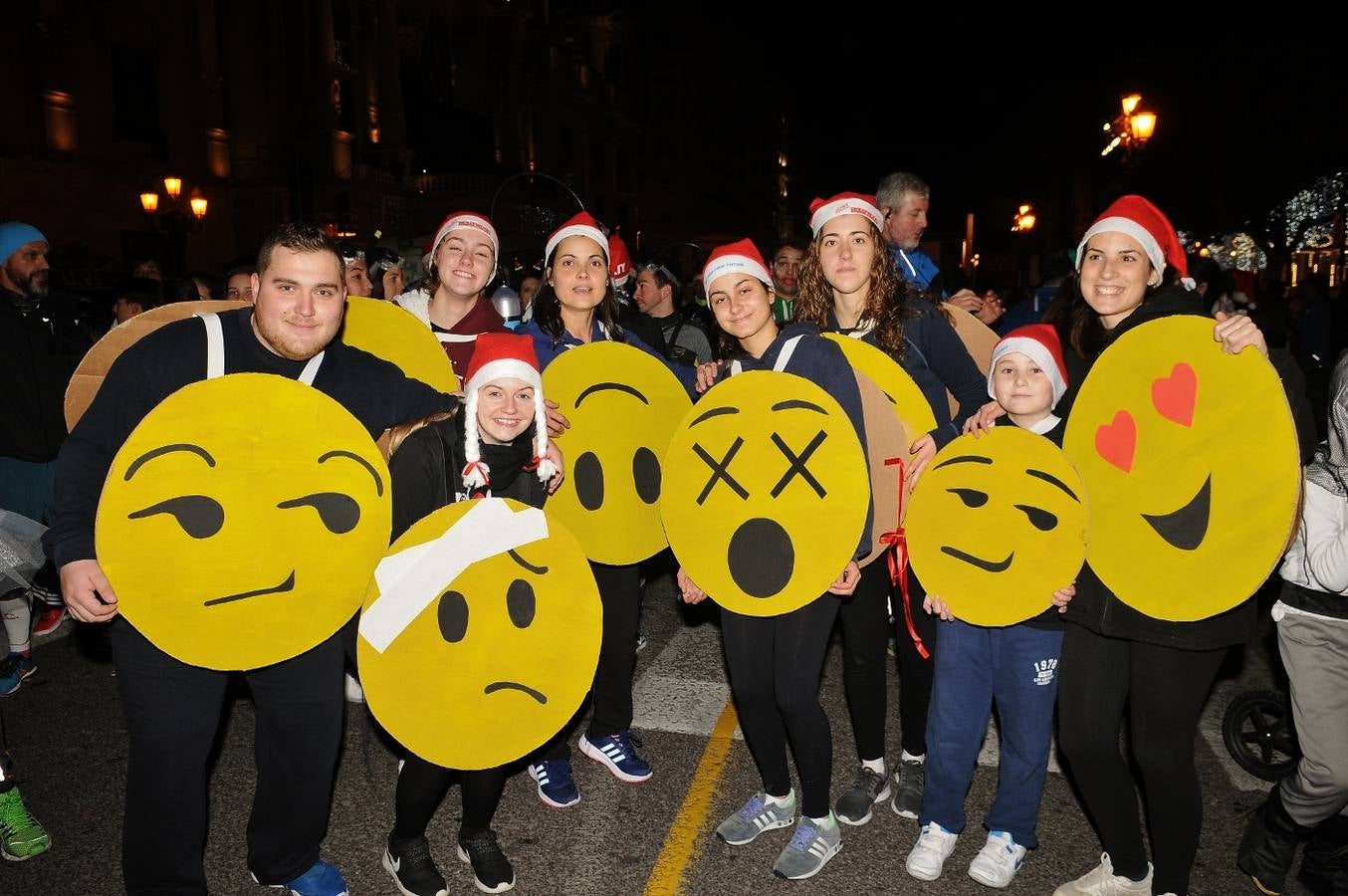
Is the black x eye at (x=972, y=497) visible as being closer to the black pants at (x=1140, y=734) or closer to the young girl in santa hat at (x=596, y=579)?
the black pants at (x=1140, y=734)

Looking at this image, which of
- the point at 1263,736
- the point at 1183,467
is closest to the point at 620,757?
the point at 1183,467

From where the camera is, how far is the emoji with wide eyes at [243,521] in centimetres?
239

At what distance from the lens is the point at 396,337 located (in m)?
3.82

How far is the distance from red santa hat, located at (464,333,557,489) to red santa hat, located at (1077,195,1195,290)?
191 centimetres

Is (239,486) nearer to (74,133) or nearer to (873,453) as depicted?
(873,453)

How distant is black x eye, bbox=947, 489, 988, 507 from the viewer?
2.85m

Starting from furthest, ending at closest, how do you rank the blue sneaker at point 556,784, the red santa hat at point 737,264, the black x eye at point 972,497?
the blue sneaker at point 556,784, the red santa hat at point 737,264, the black x eye at point 972,497

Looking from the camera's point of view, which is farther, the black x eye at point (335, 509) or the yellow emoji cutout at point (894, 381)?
the yellow emoji cutout at point (894, 381)

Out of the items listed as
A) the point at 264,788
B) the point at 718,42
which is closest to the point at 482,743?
the point at 264,788

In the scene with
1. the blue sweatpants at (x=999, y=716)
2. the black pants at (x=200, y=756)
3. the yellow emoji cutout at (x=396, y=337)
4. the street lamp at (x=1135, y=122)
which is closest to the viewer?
the black pants at (x=200, y=756)

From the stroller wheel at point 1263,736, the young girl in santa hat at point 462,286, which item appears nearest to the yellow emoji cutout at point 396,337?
the young girl in santa hat at point 462,286

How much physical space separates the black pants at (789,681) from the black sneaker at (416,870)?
1203 mm

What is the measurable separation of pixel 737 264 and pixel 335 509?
1.64 meters

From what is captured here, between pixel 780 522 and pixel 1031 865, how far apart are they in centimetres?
164
